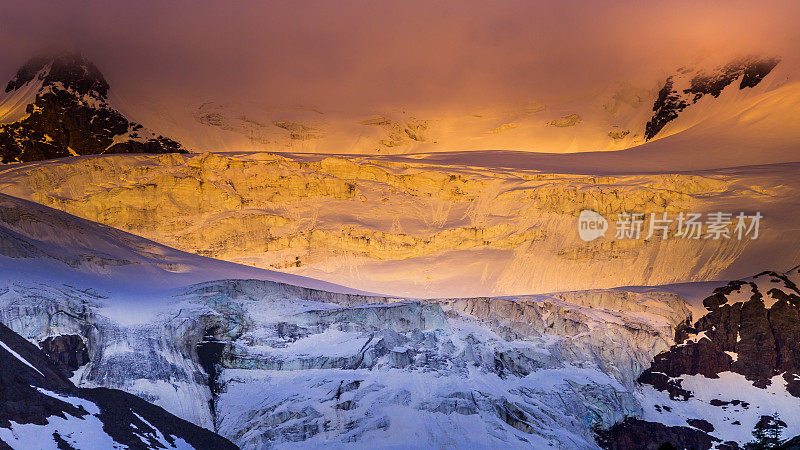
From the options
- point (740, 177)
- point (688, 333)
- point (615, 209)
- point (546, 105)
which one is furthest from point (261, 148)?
point (688, 333)

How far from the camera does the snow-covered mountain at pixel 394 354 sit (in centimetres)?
6256

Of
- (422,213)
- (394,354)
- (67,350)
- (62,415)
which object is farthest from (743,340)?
(62,415)

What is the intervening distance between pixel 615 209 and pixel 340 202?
2884 cm

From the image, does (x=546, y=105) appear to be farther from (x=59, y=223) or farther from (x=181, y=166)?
(x=59, y=223)

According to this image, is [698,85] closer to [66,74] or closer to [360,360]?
[66,74]

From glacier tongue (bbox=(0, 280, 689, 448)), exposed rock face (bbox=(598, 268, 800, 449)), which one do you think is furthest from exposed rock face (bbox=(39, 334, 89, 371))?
exposed rock face (bbox=(598, 268, 800, 449))

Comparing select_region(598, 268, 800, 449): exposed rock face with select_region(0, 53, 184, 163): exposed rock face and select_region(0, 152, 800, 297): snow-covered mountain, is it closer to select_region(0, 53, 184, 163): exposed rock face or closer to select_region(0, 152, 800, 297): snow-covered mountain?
select_region(0, 152, 800, 297): snow-covered mountain

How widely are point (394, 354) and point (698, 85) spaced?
325 ft

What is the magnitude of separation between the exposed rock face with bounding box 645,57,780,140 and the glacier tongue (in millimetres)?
71326

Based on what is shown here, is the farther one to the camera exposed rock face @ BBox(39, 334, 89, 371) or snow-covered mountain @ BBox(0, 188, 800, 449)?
snow-covered mountain @ BBox(0, 188, 800, 449)

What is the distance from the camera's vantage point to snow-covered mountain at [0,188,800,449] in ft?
205

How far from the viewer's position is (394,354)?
230ft

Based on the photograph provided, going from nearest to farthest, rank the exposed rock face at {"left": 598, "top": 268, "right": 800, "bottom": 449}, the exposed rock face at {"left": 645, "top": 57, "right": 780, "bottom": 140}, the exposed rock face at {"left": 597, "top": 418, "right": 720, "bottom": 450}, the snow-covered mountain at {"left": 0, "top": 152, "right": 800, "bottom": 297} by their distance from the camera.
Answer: the exposed rock face at {"left": 597, "top": 418, "right": 720, "bottom": 450}, the exposed rock face at {"left": 598, "top": 268, "right": 800, "bottom": 449}, the snow-covered mountain at {"left": 0, "top": 152, "right": 800, "bottom": 297}, the exposed rock face at {"left": 645, "top": 57, "right": 780, "bottom": 140}

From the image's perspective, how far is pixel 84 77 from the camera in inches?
6107
